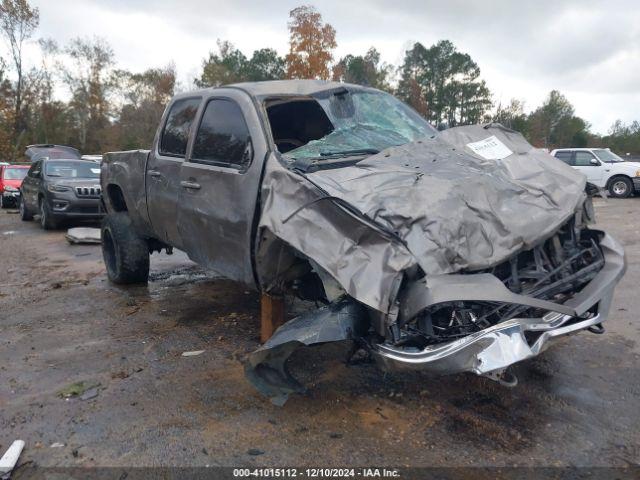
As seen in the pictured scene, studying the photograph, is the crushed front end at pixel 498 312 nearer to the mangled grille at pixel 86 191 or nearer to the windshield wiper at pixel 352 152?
the windshield wiper at pixel 352 152

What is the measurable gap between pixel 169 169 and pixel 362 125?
5.75 feet

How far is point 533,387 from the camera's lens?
3.73m

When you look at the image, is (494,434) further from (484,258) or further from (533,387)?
(484,258)

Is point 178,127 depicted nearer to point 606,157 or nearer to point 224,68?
point 606,157

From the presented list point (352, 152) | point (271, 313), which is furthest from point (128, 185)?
point (352, 152)

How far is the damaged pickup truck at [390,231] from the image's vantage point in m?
2.77

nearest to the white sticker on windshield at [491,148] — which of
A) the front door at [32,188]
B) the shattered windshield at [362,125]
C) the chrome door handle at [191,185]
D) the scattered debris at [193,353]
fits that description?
the shattered windshield at [362,125]

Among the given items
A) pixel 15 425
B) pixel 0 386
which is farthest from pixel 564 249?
pixel 0 386

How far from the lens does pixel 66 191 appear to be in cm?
1194

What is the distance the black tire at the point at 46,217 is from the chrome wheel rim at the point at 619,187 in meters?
16.3

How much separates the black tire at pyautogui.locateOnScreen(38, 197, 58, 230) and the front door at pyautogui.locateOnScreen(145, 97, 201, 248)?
7.90 m

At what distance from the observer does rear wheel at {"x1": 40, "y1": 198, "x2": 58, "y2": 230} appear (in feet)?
39.7

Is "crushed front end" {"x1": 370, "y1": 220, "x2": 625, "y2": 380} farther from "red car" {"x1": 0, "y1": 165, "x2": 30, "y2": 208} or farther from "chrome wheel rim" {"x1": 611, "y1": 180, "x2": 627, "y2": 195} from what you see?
"red car" {"x1": 0, "y1": 165, "x2": 30, "y2": 208}

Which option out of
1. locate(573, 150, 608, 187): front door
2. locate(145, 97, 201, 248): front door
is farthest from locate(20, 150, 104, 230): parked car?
locate(573, 150, 608, 187): front door
